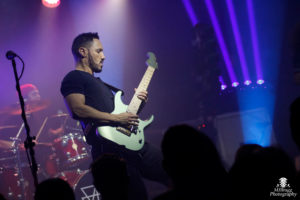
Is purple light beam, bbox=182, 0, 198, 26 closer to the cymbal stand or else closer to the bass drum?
the bass drum

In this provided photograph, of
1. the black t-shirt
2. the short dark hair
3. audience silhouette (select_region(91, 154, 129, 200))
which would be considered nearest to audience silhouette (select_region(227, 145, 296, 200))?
audience silhouette (select_region(91, 154, 129, 200))

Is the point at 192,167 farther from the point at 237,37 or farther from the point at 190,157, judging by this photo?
the point at 237,37

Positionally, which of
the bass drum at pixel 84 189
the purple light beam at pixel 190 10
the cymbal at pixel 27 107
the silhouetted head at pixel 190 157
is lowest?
the bass drum at pixel 84 189

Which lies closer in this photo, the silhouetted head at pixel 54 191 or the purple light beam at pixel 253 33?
the silhouetted head at pixel 54 191

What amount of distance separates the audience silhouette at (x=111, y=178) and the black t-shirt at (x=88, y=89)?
1.19 m

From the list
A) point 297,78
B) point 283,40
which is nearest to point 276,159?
point 297,78

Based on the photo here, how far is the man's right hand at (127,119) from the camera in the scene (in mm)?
3381

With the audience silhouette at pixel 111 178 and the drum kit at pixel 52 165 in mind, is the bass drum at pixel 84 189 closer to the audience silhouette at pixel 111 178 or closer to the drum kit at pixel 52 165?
the drum kit at pixel 52 165

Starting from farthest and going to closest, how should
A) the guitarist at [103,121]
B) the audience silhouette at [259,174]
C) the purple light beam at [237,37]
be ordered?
the purple light beam at [237,37], the guitarist at [103,121], the audience silhouette at [259,174]

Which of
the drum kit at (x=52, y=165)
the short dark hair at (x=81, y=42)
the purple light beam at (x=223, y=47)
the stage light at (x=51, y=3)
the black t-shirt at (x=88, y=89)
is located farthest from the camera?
the purple light beam at (x=223, y=47)

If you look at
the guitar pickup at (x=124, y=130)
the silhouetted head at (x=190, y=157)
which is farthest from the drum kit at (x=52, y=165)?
the silhouetted head at (x=190, y=157)

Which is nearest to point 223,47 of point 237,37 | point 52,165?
point 237,37

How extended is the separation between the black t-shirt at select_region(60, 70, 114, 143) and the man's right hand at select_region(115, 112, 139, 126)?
16 centimetres

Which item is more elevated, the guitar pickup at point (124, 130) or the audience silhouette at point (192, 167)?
the guitar pickup at point (124, 130)
